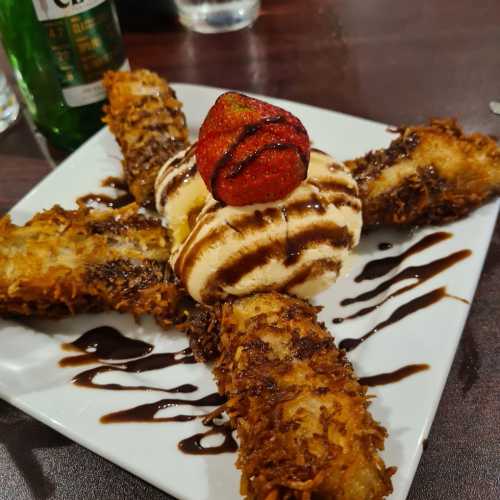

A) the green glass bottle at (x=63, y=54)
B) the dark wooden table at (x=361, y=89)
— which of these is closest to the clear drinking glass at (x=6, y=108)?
the dark wooden table at (x=361, y=89)

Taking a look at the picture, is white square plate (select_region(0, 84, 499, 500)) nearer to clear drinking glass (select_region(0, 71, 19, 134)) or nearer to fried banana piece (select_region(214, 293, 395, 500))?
fried banana piece (select_region(214, 293, 395, 500))

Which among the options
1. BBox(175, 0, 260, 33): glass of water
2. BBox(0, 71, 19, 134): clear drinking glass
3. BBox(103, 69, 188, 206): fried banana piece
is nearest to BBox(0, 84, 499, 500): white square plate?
BBox(103, 69, 188, 206): fried banana piece

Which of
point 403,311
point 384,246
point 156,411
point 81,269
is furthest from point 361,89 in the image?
point 156,411

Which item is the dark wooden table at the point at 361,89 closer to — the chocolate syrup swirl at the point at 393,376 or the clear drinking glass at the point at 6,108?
the clear drinking glass at the point at 6,108

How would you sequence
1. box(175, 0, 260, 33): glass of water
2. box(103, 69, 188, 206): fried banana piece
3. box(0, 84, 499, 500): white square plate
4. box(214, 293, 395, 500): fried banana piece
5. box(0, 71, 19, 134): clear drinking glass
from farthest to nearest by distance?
1. box(175, 0, 260, 33): glass of water
2. box(0, 71, 19, 134): clear drinking glass
3. box(103, 69, 188, 206): fried banana piece
4. box(0, 84, 499, 500): white square plate
5. box(214, 293, 395, 500): fried banana piece

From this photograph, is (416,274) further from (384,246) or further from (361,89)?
(361,89)

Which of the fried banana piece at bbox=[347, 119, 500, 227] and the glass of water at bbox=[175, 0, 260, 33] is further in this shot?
the glass of water at bbox=[175, 0, 260, 33]
